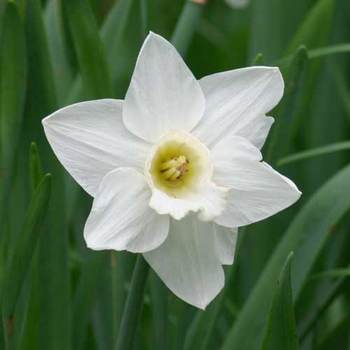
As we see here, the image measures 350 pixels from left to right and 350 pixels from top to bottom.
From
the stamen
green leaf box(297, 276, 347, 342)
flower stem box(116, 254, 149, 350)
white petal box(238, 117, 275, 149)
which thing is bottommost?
green leaf box(297, 276, 347, 342)

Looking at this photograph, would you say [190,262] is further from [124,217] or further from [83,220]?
[83,220]

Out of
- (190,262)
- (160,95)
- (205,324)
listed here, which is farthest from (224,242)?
(205,324)

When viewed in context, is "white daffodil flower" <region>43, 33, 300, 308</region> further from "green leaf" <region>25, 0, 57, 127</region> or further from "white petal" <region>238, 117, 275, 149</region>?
"green leaf" <region>25, 0, 57, 127</region>

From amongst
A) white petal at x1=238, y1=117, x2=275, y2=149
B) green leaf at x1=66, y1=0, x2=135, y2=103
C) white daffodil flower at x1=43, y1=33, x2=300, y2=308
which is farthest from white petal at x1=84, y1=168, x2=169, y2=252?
green leaf at x1=66, y1=0, x2=135, y2=103

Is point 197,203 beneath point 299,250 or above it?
above

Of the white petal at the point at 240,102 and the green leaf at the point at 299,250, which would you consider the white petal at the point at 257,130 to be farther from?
the green leaf at the point at 299,250

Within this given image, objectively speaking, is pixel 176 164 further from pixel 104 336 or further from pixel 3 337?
pixel 104 336

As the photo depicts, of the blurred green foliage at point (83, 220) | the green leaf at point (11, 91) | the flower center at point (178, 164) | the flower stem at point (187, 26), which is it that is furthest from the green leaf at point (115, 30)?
the flower center at point (178, 164)
